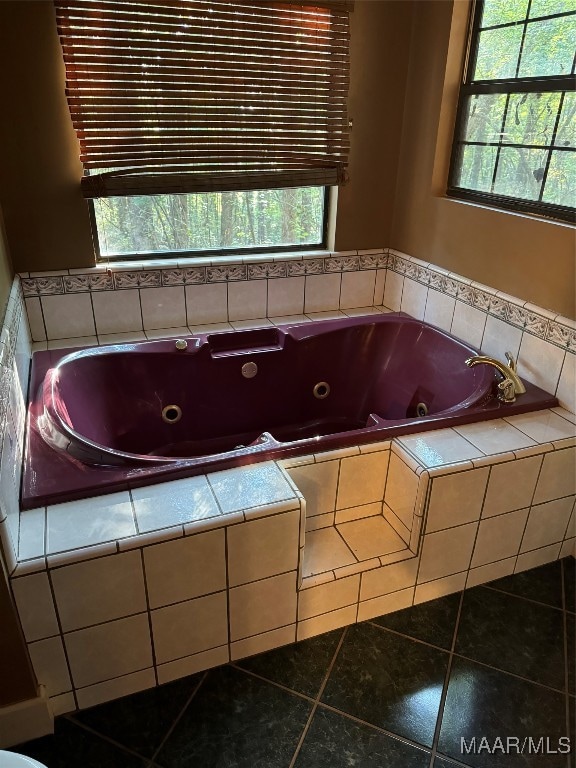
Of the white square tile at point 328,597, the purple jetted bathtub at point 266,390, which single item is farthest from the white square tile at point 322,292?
the white square tile at point 328,597

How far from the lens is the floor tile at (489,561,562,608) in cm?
178

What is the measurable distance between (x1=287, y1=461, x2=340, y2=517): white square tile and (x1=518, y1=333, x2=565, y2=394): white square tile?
874mm

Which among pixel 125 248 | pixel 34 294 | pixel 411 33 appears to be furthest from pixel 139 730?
pixel 411 33

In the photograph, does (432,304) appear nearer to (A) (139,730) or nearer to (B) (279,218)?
(B) (279,218)

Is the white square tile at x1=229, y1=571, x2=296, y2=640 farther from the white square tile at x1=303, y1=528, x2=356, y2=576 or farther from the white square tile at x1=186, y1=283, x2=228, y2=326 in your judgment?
the white square tile at x1=186, y1=283, x2=228, y2=326

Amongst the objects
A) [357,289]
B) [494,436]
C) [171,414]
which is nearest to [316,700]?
[494,436]

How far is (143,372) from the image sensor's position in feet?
7.15

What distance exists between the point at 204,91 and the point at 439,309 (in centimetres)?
133

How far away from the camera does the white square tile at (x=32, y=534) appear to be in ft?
3.98

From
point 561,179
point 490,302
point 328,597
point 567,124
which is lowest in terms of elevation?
point 328,597

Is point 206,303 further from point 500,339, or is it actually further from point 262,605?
point 262,605

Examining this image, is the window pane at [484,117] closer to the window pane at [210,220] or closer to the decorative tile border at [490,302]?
the decorative tile border at [490,302]

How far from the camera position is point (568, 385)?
187 centimetres

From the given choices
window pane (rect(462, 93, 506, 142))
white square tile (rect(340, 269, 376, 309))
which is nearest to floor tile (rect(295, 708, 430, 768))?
white square tile (rect(340, 269, 376, 309))
